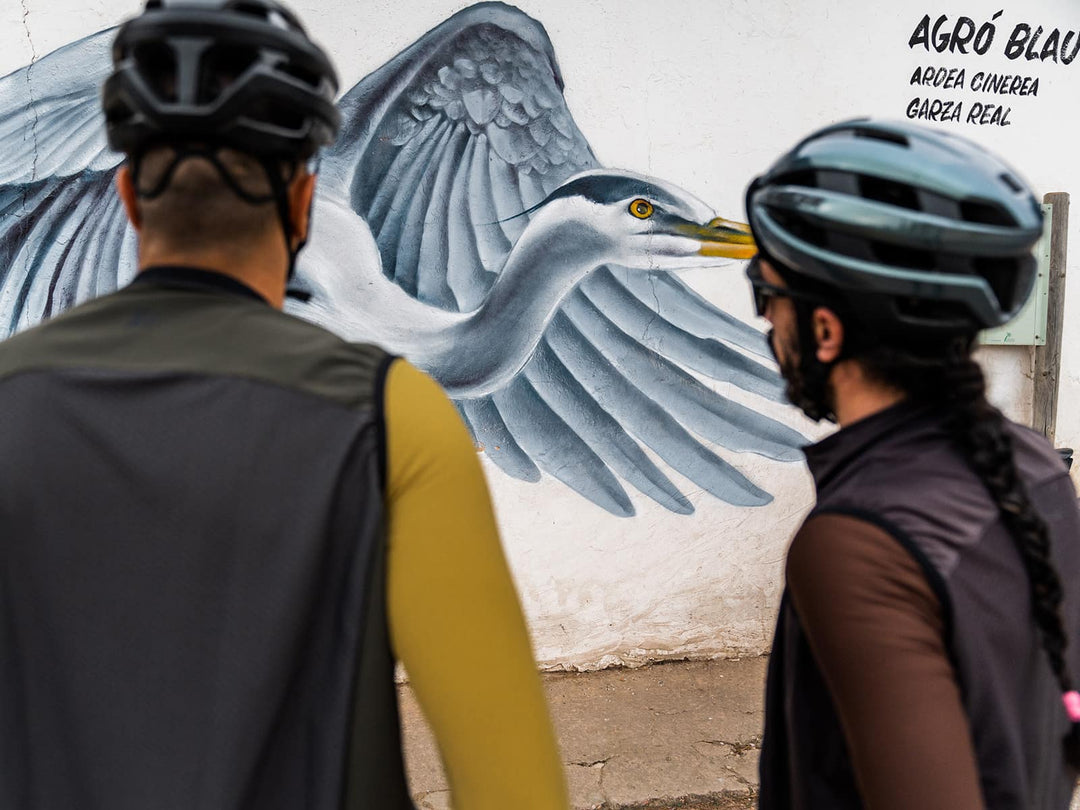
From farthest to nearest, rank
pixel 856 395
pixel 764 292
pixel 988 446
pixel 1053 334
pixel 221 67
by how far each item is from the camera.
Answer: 1. pixel 1053 334
2. pixel 764 292
3. pixel 856 395
4. pixel 988 446
5. pixel 221 67

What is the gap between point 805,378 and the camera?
1.36 meters

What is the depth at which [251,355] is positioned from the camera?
1011mm

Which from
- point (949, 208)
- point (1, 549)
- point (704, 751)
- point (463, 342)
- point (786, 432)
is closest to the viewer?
point (1, 549)

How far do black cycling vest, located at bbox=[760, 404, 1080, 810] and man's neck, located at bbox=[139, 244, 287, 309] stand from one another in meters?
0.76

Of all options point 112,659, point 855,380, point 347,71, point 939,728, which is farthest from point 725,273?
point 112,659

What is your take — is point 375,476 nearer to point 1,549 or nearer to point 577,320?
point 1,549

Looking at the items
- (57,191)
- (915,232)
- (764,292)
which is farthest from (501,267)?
(915,232)

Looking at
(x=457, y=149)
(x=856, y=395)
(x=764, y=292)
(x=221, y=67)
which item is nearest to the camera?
(x=221, y=67)

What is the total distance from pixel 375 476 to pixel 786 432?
12.3 ft

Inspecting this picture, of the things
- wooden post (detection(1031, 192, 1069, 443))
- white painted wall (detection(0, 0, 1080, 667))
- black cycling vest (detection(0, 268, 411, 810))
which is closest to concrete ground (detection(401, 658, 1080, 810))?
white painted wall (detection(0, 0, 1080, 667))

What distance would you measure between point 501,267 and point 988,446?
312 centimetres

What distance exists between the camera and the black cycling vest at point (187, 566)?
0.98 metres

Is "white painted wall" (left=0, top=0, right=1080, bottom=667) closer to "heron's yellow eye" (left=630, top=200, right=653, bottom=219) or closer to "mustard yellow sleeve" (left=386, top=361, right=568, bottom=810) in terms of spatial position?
"heron's yellow eye" (left=630, top=200, right=653, bottom=219)

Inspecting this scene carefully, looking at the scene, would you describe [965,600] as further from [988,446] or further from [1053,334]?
[1053,334]
